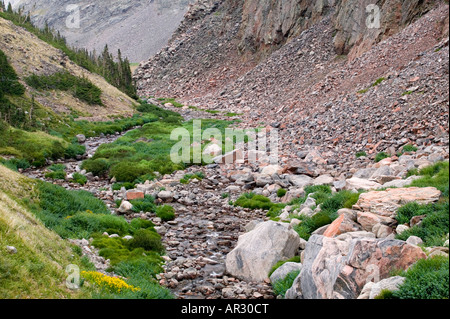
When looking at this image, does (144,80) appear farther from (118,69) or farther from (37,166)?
(37,166)

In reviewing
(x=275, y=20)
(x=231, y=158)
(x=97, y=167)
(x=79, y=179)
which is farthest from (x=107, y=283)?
(x=275, y=20)

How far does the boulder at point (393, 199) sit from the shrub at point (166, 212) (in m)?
7.64

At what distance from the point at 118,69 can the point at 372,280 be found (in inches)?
3196

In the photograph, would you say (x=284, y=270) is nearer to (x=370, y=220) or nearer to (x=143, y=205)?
(x=370, y=220)

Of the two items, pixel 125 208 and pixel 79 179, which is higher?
pixel 79 179

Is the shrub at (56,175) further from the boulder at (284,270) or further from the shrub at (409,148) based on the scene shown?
the shrub at (409,148)

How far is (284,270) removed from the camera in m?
9.41

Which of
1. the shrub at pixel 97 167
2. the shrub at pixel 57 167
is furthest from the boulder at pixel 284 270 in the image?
the shrub at pixel 57 167

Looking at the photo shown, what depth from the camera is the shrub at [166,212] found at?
1531 centimetres

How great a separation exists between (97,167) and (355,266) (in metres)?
19.2

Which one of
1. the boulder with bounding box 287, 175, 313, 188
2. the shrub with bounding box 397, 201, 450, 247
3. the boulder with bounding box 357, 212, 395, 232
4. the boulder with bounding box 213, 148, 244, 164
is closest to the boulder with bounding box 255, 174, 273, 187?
the boulder with bounding box 287, 175, 313, 188

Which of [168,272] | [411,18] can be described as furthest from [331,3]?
[168,272]

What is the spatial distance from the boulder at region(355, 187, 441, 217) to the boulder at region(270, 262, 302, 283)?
8.51ft

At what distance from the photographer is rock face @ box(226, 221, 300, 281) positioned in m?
10.0
